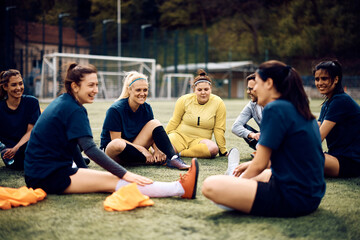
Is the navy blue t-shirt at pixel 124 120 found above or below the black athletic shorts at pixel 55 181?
above

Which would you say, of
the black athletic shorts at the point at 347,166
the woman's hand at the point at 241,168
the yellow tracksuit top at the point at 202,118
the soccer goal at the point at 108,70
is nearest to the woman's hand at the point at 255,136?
the yellow tracksuit top at the point at 202,118

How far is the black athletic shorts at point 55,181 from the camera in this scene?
3129 mm

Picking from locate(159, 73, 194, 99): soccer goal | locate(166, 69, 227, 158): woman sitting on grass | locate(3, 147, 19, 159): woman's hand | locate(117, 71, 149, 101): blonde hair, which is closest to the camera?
locate(3, 147, 19, 159): woman's hand

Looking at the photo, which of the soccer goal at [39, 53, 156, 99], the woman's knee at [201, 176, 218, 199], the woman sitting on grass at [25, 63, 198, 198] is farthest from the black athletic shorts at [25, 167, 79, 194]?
the soccer goal at [39, 53, 156, 99]

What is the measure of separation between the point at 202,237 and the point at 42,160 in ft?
4.86

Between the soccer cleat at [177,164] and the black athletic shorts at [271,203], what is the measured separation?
6.16 feet

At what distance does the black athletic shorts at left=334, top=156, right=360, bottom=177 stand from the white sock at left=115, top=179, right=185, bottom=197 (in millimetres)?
1898

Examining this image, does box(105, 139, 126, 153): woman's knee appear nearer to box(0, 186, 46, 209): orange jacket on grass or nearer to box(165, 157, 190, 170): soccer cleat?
box(165, 157, 190, 170): soccer cleat

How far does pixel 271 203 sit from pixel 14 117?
3.42m

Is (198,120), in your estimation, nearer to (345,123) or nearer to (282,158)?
(345,123)

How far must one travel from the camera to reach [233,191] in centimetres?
258

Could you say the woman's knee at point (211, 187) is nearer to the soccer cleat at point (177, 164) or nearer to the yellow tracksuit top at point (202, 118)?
the soccer cleat at point (177, 164)

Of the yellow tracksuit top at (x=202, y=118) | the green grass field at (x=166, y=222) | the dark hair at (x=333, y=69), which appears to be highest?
the dark hair at (x=333, y=69)

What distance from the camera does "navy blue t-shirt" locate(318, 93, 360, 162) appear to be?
3.96 m
